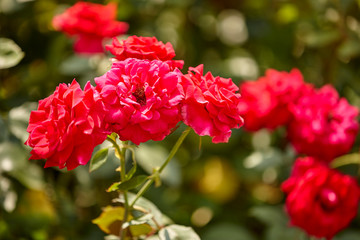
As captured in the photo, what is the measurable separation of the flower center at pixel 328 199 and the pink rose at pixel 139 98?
19.7 inches

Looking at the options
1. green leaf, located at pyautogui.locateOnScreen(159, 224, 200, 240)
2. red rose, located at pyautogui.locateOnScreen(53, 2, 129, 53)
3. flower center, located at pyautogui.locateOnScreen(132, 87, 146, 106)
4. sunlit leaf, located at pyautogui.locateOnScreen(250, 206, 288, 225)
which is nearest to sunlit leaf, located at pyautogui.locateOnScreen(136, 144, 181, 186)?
sunlit leaf, located at pyautogui.locateOnScreen(250, 206, 288, 225)

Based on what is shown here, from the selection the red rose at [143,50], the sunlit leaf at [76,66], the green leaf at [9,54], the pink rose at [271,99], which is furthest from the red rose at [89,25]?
the red rose at [143,50]

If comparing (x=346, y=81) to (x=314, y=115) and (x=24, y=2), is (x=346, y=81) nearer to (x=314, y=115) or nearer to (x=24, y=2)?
(x=314, y=115)

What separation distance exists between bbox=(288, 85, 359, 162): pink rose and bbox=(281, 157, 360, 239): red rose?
0.09 meters

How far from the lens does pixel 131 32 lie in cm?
180

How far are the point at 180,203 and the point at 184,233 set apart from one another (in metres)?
0.79

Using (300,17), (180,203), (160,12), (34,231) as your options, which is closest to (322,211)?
(180,203)

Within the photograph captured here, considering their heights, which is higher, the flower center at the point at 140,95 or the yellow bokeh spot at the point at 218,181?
the flower center at the point at 140,95

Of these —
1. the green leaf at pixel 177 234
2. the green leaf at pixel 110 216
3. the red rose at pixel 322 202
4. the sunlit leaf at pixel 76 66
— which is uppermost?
the green leaf at pixel 177 234

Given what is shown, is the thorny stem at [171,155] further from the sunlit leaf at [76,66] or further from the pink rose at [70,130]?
the sunlit leaf at [76,66]

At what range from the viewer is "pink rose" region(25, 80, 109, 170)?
646mm

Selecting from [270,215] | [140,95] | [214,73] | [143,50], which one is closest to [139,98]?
[140,95]

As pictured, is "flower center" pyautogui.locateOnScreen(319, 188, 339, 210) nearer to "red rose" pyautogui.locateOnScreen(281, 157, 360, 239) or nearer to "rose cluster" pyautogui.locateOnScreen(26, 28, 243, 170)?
"red rose" pyautogui.locateOnScreen(281, 157, 360, 239)

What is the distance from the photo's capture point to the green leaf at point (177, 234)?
793 millimetres
